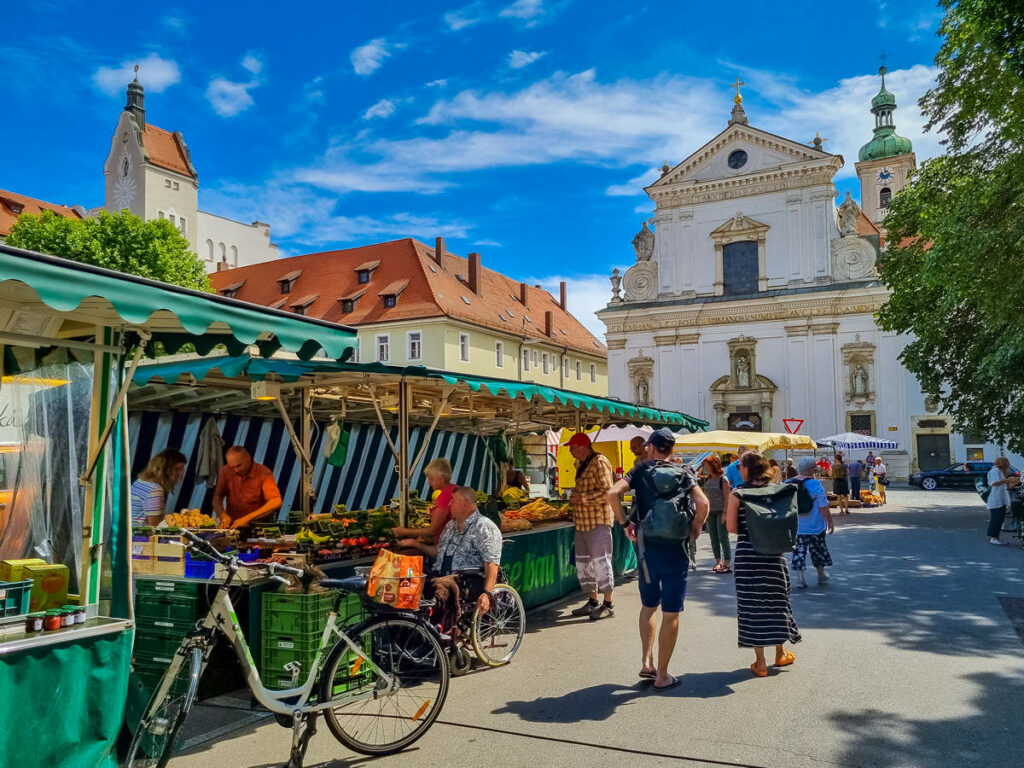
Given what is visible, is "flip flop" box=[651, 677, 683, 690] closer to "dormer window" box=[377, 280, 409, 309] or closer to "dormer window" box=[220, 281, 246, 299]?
"dormer window" box=[377, 280, 409, 309]

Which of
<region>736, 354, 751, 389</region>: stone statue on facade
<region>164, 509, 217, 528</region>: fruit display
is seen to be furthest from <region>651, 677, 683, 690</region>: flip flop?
<region>736, 354, 751, 389</region>: stone statue on facade

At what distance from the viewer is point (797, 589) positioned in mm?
11062

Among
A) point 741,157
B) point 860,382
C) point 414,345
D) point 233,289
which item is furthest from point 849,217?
point 233,289

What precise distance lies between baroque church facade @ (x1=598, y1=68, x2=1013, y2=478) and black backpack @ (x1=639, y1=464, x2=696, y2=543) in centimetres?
4019

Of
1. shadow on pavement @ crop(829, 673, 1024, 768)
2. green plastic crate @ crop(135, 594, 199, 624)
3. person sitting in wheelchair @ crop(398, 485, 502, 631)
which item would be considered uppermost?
person sitting in wheelchair @ crop(398, 485, 502, 631)

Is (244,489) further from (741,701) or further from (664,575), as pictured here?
(741,701)

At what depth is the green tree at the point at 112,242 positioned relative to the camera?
3319 cm

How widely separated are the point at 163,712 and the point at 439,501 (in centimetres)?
314

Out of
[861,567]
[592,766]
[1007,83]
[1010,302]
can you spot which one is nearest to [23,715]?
[592,766]

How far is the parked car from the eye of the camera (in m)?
36.3

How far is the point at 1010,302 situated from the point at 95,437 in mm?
14334

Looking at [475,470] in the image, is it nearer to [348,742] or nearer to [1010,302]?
[1010,302]

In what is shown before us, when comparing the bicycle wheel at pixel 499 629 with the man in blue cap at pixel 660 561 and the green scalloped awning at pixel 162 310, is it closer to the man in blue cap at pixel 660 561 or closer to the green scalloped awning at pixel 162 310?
the man in blue cap at pixel 660 561

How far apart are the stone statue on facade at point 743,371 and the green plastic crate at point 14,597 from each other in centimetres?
4439
